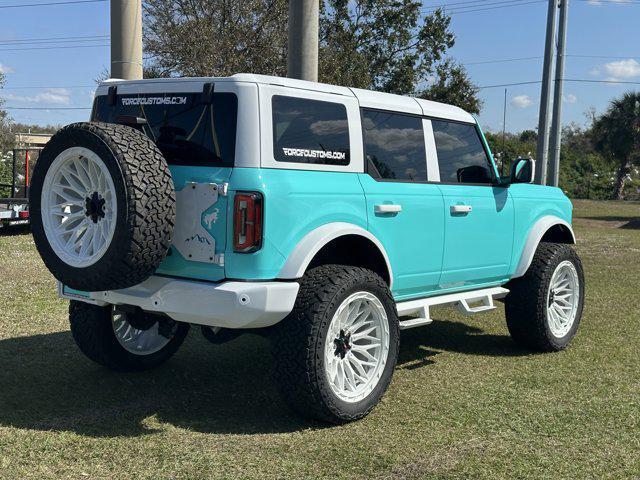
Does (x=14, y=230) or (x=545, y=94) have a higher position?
(x=545, y=94)

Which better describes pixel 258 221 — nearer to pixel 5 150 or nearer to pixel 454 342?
pixel 454 342

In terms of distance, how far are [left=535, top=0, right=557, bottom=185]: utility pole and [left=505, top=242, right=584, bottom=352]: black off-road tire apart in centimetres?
1000

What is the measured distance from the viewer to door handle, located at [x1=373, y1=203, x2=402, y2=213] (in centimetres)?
485

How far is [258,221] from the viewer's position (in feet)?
13.5

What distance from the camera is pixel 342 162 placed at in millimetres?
4762

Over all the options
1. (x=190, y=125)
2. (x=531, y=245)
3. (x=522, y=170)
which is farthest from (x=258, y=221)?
(x=531, y=245)

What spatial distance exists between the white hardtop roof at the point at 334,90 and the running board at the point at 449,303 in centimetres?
144

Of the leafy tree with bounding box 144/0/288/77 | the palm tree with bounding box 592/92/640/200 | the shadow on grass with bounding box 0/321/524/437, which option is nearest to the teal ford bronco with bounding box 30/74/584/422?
the shadow on grass with bounding box 0/321/524/437

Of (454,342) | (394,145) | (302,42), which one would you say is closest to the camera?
(394,145)

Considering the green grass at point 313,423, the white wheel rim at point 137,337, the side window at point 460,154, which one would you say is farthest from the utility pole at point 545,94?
the white wheel rim at point 137,337

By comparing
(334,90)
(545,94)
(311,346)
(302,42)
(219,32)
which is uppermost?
(219,32)

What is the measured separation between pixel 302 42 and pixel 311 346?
17.6 ft

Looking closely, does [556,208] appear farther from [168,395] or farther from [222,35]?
[222,35]

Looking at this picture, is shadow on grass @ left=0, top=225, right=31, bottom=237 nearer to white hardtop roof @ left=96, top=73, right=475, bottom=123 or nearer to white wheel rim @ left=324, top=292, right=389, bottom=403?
white hardtop roof @ left=96, top=73, right=475, bottom=123
